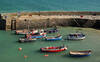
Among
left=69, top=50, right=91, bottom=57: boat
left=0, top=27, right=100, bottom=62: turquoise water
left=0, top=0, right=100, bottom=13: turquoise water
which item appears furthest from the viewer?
left=0, top=0, right=100, bottom=13: turquoise water

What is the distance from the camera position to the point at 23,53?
34500mm

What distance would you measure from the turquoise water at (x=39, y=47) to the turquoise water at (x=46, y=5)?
73.8 feet

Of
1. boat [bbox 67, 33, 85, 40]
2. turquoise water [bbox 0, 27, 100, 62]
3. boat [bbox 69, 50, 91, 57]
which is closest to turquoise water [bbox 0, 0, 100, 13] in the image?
turquoise water [bbox 0, 27, 100, 62]

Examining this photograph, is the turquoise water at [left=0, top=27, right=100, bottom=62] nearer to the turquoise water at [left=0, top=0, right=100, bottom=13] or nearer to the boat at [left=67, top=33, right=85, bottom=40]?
the boat at [left=67, top=33, right=85, bottom=40]

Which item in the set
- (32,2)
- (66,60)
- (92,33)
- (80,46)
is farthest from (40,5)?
(66,60)

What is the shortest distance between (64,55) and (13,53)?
8318 mm

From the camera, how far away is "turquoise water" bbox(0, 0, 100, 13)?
6562 centimetres

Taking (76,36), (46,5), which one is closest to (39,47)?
(76,36)

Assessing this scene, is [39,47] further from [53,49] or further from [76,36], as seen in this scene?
[76,36]

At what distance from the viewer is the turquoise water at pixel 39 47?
1289 inches

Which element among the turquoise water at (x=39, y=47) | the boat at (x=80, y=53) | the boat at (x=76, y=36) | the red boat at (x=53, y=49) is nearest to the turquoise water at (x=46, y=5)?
the turquoise water at (x=39, y=47)

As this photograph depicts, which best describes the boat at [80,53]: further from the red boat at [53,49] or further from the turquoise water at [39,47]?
the red boat at [53,49]

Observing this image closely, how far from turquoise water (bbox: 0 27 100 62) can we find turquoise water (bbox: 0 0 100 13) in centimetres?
A: 2249

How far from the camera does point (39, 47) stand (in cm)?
3681
